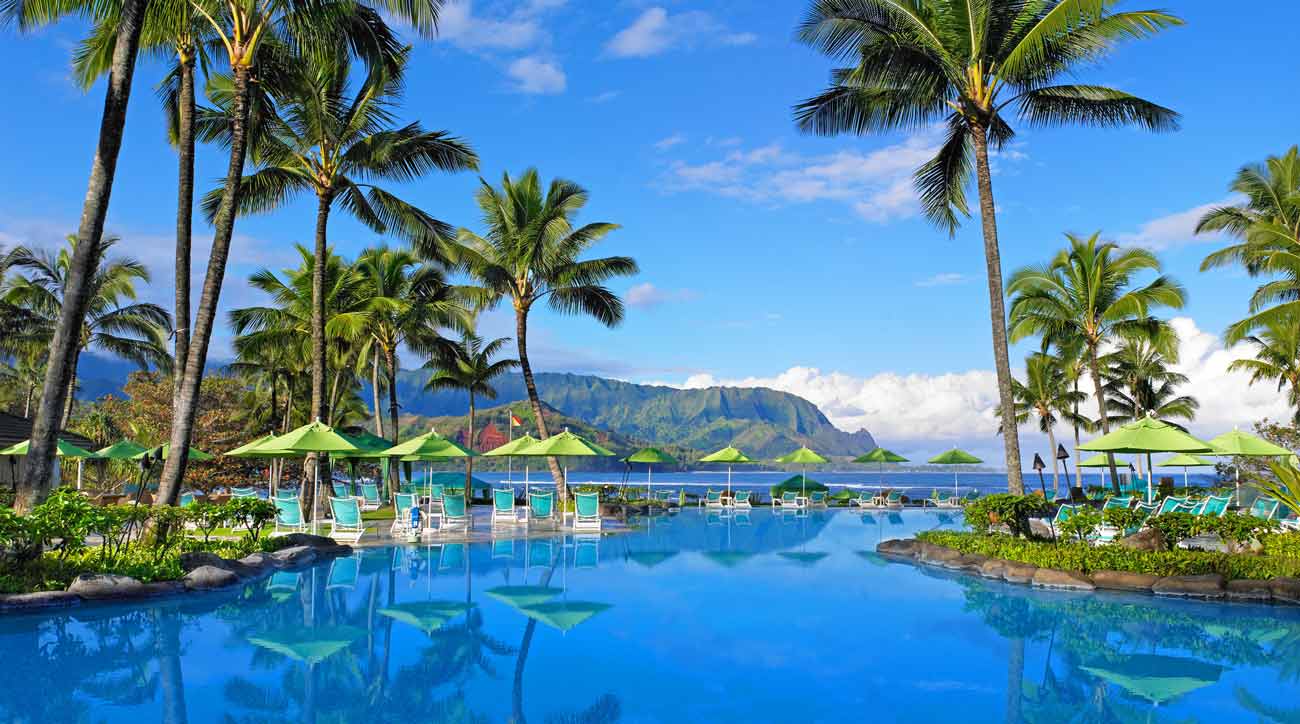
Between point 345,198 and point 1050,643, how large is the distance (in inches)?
651

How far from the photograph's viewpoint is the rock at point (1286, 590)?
34.0ft

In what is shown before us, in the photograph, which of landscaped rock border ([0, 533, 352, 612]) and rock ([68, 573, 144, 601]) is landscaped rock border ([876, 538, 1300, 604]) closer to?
landscaped rock border ([0, 533, 352, 612])

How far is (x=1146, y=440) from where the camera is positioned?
15.1 meters

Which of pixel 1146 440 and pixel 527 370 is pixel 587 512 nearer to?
pixel 527 370

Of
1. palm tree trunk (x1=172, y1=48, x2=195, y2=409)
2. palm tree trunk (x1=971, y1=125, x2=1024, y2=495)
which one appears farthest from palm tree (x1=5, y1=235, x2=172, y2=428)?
palm tree trunk (x1=971, y1=125, x2=1024, y2=495)

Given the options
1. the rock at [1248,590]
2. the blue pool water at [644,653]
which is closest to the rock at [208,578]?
the blue pool water at [644,653]

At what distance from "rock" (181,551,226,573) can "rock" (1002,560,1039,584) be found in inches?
435

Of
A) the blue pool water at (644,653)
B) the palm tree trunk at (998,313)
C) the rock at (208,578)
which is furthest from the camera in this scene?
the palm tree trunk at (998,313)

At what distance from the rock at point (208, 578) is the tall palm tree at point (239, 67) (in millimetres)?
1465

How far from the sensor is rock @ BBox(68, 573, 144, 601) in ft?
31.4

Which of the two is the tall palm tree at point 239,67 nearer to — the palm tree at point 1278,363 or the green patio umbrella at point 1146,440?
the green patio umbrella at point 1146,440

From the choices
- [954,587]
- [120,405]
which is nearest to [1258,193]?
[954,587]

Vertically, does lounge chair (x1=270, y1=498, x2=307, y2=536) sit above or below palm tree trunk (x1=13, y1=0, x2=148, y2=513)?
below

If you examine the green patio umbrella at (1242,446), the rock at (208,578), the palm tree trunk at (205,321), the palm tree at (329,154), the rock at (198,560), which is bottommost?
the rock at (208,578)
